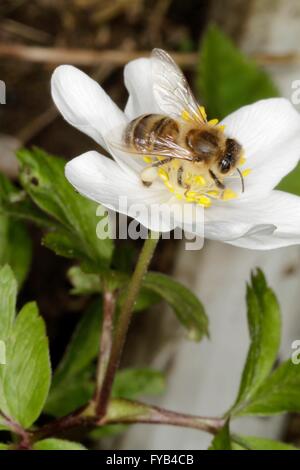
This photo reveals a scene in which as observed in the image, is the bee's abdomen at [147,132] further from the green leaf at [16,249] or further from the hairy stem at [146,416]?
the green leaf at [16,249]

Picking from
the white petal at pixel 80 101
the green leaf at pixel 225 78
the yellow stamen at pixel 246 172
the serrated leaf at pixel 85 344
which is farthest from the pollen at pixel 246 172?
the green leaf at pixel 225 78

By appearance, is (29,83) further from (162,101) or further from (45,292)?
(162,101)

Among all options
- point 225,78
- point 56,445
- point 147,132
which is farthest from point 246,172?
point 225,78

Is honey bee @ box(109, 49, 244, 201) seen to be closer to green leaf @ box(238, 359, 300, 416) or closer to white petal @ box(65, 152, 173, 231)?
white petal @ box(65, 152, 173, 231)

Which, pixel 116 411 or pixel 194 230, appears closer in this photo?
pixel 194 230

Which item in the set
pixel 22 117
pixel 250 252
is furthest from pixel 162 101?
pixel 22 117

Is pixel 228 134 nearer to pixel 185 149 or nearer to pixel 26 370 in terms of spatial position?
pixel 185 149

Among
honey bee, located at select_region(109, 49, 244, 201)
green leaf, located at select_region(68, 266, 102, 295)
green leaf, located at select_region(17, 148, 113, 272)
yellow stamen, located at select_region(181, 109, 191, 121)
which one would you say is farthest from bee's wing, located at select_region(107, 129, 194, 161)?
green leaf, located at select_region(68, 266, 102, 295)
